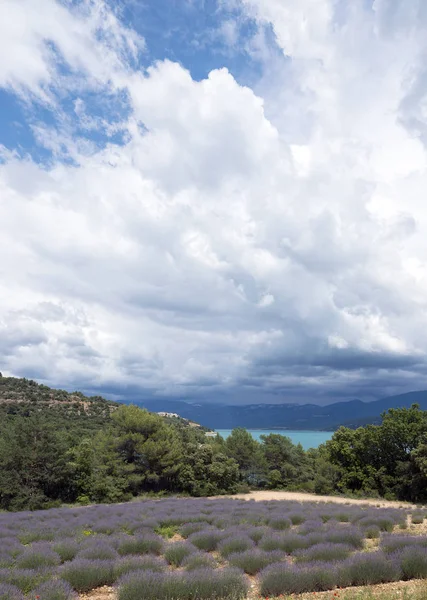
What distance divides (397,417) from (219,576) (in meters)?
34.4

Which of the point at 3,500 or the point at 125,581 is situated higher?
the point at 125,581

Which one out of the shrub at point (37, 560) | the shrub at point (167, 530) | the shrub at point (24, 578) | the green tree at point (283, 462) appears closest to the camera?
the shrub at point (24, 578)

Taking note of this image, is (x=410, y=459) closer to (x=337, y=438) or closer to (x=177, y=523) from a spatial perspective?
(x=337, y=438)

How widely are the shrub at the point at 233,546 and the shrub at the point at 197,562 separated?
34.5 inches

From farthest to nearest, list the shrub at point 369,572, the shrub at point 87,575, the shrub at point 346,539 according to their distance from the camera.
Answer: the shrub at point 346,539 < the shrub at point 87,575 < the shrub at point 369,572

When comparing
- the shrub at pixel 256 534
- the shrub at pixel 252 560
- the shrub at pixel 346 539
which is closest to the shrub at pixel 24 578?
the shrub at pixel 252 560

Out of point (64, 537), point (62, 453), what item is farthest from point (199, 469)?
point (64, 537)

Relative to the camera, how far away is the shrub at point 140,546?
10992mm

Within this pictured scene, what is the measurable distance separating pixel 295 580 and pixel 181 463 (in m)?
35.5

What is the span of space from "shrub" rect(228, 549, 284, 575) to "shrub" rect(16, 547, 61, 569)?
13.4 feet

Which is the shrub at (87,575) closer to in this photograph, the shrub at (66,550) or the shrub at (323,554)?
the shrub at (66,550)

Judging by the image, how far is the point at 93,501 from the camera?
35.8 meters

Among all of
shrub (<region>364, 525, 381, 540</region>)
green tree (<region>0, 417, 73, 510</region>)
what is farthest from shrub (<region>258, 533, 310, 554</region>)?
green tree (<region>0, 417, 73, 510</region>)

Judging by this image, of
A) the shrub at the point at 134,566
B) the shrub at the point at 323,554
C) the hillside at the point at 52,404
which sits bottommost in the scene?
the shrub at the point at 134,566
